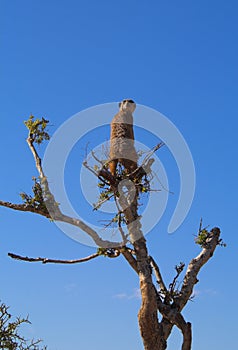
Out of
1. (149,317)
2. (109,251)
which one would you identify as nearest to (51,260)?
(109,251)

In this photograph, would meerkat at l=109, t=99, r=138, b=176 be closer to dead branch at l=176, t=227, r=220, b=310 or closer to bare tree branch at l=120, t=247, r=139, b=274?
bare tree branch at l=120, t=247, r=139, b=274

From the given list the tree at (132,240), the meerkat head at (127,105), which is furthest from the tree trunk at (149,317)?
the meerkat head at (127,105)

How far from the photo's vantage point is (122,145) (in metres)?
14.9

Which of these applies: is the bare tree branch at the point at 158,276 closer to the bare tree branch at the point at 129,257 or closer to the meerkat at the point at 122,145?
the bare tree branch at the point at 129,257

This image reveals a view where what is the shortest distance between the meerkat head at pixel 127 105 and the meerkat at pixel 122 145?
336mm

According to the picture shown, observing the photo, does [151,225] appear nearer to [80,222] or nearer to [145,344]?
[80,222]

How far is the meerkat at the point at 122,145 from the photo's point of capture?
588 inches

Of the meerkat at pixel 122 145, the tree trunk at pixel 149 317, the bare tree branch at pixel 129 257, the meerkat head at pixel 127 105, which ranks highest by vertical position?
the meerkat head at pixel 127 105

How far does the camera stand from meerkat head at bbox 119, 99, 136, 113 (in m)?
15.7

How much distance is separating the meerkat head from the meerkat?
0.34m

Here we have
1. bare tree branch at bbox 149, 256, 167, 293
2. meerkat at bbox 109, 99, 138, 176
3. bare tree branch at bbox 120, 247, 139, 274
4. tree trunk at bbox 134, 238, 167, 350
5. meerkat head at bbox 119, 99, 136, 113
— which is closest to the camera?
tree trunk at bbox 134, 238, 167, 350

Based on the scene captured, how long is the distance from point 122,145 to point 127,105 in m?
1.43

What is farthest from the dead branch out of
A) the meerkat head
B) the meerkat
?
the meerkat head

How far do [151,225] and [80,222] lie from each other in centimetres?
196
